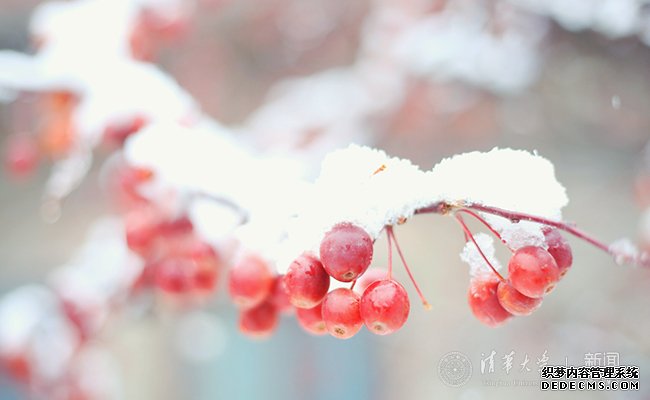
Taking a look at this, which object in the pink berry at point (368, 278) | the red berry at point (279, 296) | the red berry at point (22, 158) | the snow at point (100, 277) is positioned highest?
the red berry at point (22, 158)

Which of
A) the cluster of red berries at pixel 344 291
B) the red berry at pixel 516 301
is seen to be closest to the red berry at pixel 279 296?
the cluster of red berries at pixel 344 291

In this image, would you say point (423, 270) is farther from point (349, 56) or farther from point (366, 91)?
point (349, 56)

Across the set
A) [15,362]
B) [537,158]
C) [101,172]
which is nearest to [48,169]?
[101,172]

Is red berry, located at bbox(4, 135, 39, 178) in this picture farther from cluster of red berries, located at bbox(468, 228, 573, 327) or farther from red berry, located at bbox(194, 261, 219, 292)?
cluster of red berries, located at bbox(468, 228, 573, 327)

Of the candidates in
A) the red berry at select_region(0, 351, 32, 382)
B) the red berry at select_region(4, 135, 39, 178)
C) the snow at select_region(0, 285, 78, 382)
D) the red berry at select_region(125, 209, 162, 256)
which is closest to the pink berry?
the red berry at select_region(125, 209, 162, 256)

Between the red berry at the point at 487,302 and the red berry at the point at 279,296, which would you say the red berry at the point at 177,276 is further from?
the red berry at the point at 487,302

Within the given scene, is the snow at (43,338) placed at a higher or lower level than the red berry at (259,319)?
higher

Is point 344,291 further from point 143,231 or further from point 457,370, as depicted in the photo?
point 143,231
